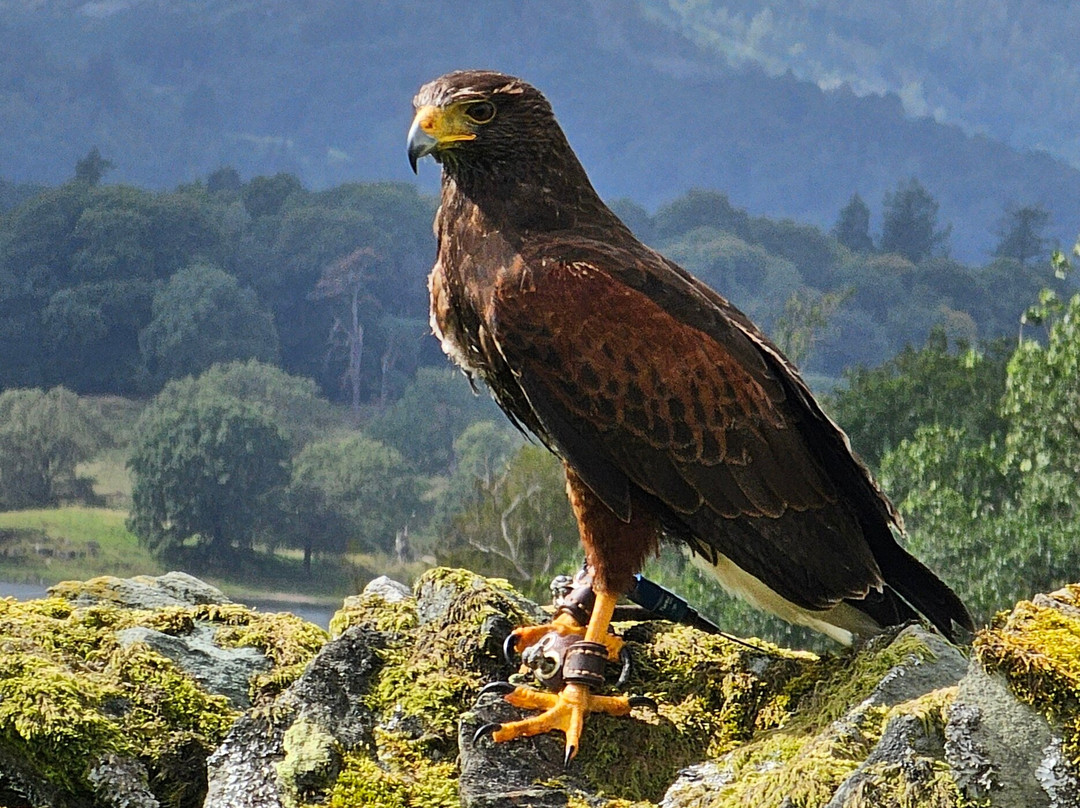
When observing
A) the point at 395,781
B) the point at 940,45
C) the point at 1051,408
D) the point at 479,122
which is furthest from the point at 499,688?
the point at 940,45

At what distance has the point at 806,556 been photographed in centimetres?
312

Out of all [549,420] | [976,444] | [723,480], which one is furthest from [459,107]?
[976,444]

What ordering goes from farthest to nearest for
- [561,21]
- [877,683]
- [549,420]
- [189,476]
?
[561,21] → [189,476] → [549,420] → [877,683]

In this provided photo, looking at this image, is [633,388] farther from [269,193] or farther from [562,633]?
[269,193]

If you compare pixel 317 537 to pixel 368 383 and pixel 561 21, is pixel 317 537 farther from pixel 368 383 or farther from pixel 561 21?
pixel 561 21

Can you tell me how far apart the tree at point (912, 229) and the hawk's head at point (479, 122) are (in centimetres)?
3064

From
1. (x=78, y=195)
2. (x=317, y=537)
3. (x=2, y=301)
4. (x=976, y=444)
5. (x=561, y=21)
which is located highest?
(x=561, y=21)

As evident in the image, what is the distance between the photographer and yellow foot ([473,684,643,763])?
2.87 metres

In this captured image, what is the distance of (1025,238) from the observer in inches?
1286

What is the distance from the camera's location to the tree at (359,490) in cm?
1920

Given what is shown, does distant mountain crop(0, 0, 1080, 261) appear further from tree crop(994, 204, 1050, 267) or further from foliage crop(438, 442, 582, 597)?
foliage crop(438, 442, 582, 597)

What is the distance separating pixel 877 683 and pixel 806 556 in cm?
47

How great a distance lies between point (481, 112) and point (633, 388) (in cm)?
91

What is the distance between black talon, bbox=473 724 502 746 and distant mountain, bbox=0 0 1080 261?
2801 cm
